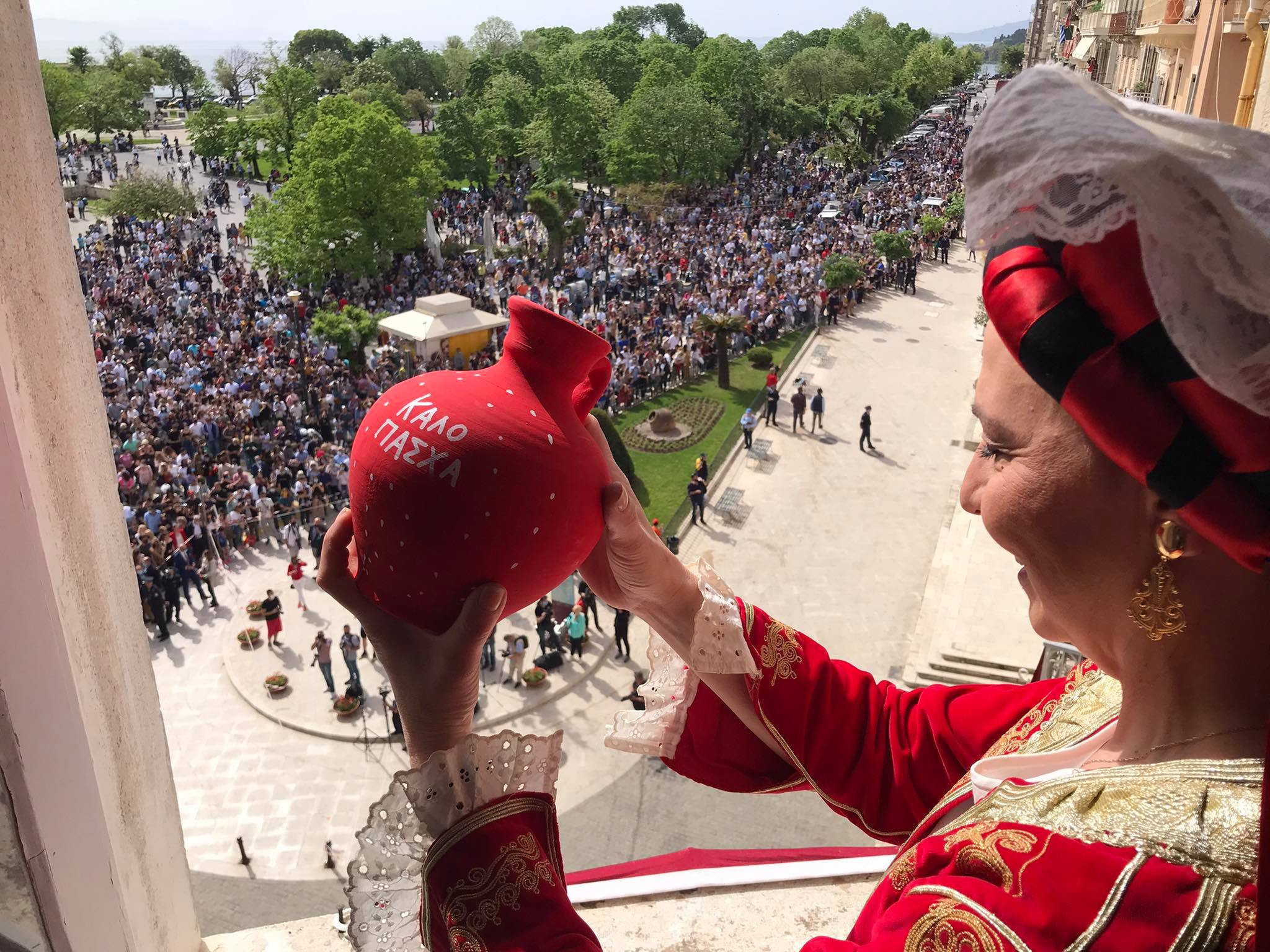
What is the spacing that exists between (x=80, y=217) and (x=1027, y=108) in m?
41.8

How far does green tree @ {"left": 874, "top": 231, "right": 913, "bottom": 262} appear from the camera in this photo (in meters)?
27.0

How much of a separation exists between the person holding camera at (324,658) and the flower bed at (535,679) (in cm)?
200

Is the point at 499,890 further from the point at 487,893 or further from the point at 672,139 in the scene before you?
the point at 672,139

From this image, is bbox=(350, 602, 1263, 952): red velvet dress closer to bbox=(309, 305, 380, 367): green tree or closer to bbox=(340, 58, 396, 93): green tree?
bbox=(309, 305, 380, 367): green tree

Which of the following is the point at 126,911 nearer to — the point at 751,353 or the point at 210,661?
the point at 210,661

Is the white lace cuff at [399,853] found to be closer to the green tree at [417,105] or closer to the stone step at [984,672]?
the stone step at [984,672]

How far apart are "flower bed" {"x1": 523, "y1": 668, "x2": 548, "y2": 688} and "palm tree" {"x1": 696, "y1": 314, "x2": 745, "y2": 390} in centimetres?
1002

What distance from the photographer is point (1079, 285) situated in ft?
4.68

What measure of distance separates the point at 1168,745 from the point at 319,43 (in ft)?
297

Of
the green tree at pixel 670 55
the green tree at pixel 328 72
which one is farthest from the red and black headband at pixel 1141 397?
the green tree at pixel 328 72

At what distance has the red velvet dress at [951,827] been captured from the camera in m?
1.42

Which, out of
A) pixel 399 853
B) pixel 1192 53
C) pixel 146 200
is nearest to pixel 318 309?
pixel 146 200

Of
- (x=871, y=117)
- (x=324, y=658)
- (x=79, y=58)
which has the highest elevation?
(x=79, y=58)

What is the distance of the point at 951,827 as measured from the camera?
1794 mm
